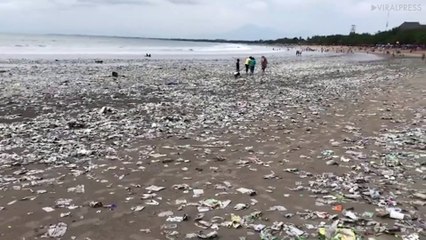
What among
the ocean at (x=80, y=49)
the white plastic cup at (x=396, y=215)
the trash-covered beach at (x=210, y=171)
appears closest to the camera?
the trash-covered beach at (x=210, y=171)

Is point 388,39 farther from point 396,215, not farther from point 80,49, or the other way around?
point 396,215

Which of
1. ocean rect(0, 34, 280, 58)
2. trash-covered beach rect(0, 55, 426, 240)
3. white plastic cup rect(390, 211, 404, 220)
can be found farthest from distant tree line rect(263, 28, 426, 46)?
white plastic cup rect(390, 211, 404, 220)

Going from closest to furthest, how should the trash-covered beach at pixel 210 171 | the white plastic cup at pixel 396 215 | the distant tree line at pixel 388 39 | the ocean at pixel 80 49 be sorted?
the trash-covered beach at pixel 210 171 → the white plastic cup at pixel 396 215 → the ocean at pixel 80 49 → the distant tree line at pixel 388 39

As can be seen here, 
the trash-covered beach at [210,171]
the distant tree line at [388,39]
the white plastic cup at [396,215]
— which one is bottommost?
the trash-covered beach at [210,171]

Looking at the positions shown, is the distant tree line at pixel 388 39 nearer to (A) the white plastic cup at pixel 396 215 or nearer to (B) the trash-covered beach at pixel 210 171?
(B) the trash-covered beach at pixel 210 171

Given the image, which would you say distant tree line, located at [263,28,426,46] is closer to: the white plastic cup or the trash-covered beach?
the trash-covered beach

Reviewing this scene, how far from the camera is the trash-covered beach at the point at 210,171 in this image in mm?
5820

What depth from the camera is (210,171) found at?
8.29 meters

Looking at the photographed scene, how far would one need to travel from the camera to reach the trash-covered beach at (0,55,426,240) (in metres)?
5.82

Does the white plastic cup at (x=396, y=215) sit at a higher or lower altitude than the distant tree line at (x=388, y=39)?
lower

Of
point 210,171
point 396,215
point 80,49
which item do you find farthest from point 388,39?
point 396,215

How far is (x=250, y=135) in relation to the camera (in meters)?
11.4

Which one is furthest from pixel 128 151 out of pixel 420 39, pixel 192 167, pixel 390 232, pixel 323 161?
pixel 420 39

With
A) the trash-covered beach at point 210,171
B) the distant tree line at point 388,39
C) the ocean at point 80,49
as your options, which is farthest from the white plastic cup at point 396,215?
the distant tree line at point 388,39
